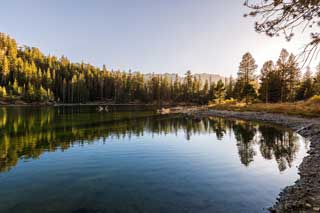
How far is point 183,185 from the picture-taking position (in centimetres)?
889

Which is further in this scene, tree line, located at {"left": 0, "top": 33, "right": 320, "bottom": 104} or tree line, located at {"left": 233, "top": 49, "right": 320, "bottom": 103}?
tree line, located at {"left": 0, "top": 33, "right": 320, "bottom": 104}

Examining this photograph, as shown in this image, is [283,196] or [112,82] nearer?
[283,196]

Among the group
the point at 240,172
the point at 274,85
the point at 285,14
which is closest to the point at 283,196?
the point at 240,172

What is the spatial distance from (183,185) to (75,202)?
14.4 ft

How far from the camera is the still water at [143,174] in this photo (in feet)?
23.3

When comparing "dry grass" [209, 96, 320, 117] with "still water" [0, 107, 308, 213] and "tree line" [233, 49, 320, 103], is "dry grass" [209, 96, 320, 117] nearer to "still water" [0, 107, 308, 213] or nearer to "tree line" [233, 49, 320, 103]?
"tree line" [233, 49, 320, 103]

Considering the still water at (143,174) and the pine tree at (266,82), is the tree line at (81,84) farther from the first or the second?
the still water at (143,174)

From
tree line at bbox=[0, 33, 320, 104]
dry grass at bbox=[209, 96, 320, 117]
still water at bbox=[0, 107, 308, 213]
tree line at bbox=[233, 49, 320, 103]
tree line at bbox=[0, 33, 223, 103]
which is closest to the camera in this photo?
still water at bbox=[0, 107, 308, 213]

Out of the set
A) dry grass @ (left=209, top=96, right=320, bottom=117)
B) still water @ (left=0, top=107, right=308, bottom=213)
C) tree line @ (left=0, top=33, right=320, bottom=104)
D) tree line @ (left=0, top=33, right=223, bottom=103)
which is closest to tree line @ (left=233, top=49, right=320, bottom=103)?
dry grass @ (left=209, top=96, right=320, bottom=117)

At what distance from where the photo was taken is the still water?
23.3ft

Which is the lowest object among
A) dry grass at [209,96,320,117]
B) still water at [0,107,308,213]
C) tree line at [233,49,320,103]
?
still water at [0,107,308,213]


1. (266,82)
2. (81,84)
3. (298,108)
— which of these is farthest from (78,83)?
(298,108)

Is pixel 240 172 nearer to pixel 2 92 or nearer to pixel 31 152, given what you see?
pixel 31 152

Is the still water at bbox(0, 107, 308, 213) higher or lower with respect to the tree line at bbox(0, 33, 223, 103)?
lower
